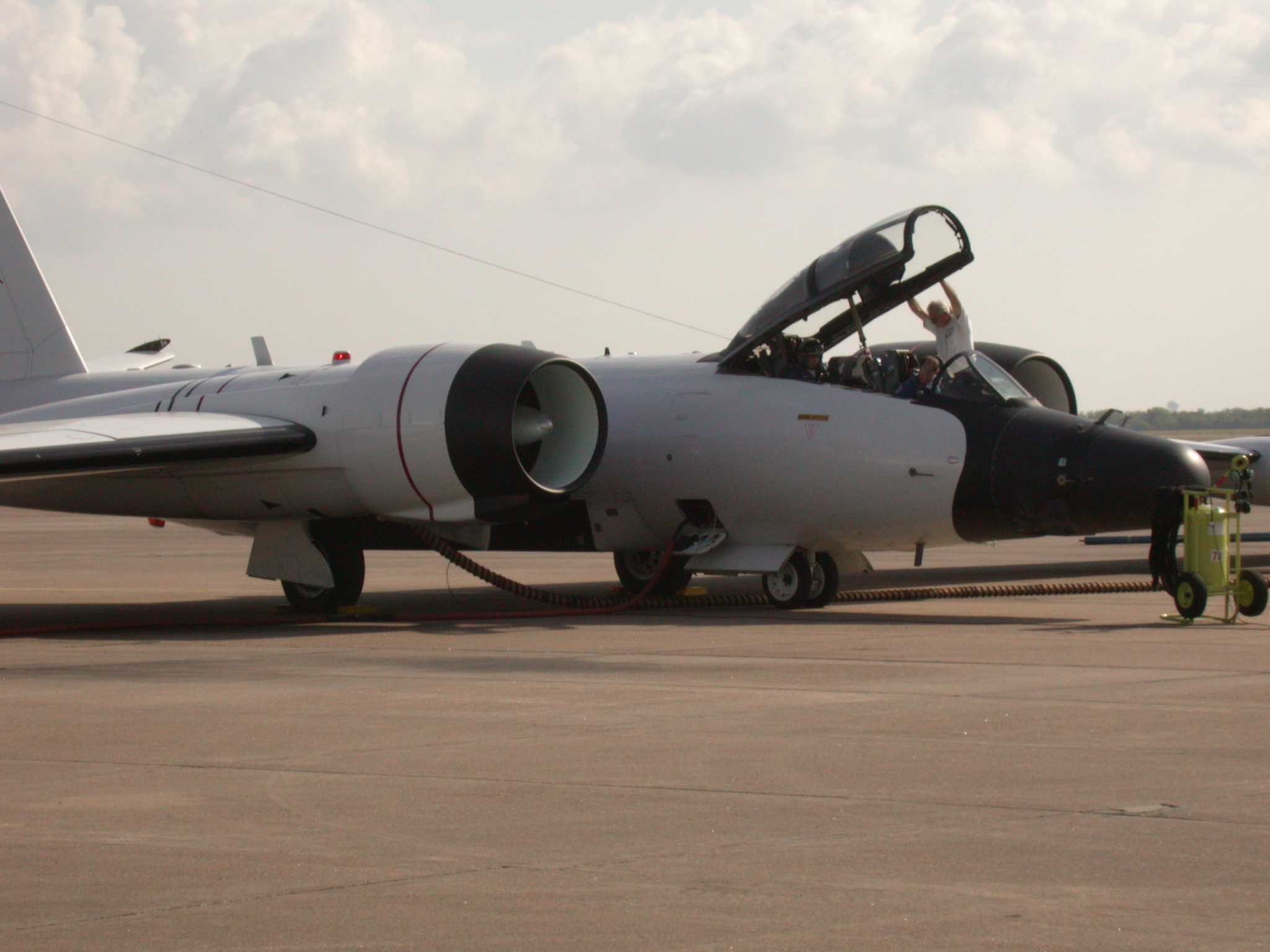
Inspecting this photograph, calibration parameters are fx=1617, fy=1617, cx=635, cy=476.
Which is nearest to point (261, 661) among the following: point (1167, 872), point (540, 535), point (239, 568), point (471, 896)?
point (540, 535)

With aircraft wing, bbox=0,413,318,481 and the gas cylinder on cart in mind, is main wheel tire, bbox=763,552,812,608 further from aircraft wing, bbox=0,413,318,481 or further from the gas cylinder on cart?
aircraft wing, bbox=0,413,318,481

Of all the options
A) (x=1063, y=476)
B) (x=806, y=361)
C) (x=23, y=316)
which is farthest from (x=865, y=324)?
(x=23, y=316)

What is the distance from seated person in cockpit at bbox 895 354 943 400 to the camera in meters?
15.3

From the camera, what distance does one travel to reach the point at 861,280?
1583cm

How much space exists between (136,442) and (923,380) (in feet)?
24.0

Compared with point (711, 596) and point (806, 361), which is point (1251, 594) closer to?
point (806, 361)

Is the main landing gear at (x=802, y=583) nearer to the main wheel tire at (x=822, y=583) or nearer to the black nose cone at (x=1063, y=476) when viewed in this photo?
the main wheel tire at (x=822, y=583)

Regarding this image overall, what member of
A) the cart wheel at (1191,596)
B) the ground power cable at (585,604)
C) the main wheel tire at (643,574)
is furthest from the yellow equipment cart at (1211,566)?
the main wheel tire at (643,574)

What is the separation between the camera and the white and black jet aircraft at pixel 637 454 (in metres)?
14.5

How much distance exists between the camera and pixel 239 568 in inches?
1039

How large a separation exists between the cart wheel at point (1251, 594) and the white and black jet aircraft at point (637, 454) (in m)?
1.02

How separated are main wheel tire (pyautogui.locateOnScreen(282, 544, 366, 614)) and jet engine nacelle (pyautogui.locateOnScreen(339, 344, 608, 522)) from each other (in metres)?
1.30

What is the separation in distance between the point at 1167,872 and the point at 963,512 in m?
9.78

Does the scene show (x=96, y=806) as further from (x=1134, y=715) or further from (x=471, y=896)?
(x=1134, y=715)
